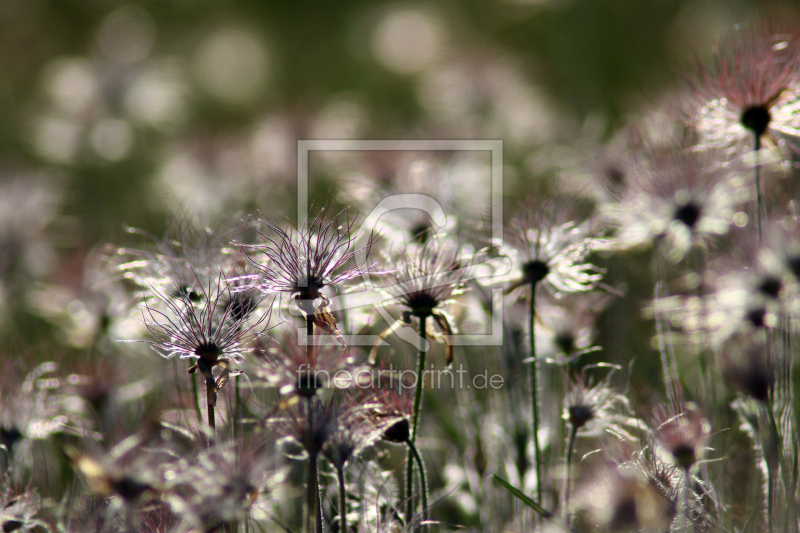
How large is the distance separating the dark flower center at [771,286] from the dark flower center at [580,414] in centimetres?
51

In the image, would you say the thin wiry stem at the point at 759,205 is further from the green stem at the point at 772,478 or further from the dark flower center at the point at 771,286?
the green stem at the point at 772,478

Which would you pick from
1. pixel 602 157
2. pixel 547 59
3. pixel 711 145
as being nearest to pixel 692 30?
pixel 547 59

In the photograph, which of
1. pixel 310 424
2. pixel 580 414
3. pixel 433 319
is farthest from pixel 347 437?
pixel 580 414

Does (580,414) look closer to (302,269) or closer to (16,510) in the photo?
(302,269)

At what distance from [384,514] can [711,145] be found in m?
1.30

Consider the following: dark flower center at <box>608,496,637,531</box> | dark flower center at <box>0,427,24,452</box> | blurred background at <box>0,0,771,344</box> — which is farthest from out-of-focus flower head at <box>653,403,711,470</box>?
→ dark flower center at <box>0,427,24,452</box>

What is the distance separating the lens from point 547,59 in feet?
19.1

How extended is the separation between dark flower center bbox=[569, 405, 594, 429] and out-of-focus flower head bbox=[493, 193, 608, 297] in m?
0.30

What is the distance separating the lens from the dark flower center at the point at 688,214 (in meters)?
1.88

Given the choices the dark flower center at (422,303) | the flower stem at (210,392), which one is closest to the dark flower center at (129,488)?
the flower stem at (210,392)

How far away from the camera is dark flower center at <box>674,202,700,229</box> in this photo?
1875 millimetres

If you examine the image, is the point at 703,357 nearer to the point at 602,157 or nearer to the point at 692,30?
→ the point at 602,157

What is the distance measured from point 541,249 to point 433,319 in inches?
13.4

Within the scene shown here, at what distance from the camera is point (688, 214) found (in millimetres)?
1882
